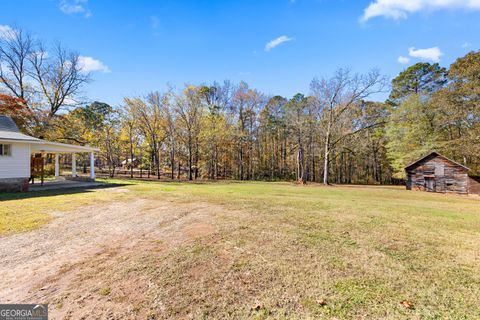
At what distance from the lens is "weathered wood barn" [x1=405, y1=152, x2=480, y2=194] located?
53.2 ft

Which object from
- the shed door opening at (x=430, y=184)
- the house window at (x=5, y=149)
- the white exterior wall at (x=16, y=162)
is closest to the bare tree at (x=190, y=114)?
the white exterior wall at (x=16, y=162)

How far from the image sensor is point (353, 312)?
1.96 m

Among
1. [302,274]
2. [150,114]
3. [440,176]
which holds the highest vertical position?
[150,114]

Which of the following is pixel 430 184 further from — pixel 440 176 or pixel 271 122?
pixel 271 122

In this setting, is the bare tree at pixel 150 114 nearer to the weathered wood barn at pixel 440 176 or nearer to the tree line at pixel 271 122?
the tree line at pixel 271 122

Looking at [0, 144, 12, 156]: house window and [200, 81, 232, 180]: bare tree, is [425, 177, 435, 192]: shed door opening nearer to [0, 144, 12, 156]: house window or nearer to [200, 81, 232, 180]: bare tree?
[200, 81, 232, 180]: bare tree

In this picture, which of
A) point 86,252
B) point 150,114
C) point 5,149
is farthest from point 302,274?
point 150,114

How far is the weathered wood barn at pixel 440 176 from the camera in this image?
16.2 meters

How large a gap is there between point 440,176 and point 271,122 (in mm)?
18568

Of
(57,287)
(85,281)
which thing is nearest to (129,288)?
(85,281)

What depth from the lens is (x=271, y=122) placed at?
2934cm

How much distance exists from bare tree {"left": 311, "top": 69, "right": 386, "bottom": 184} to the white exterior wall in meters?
22.6

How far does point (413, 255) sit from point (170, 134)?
2278 cm

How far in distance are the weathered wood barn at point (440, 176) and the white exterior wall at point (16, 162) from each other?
27750 millimetres
